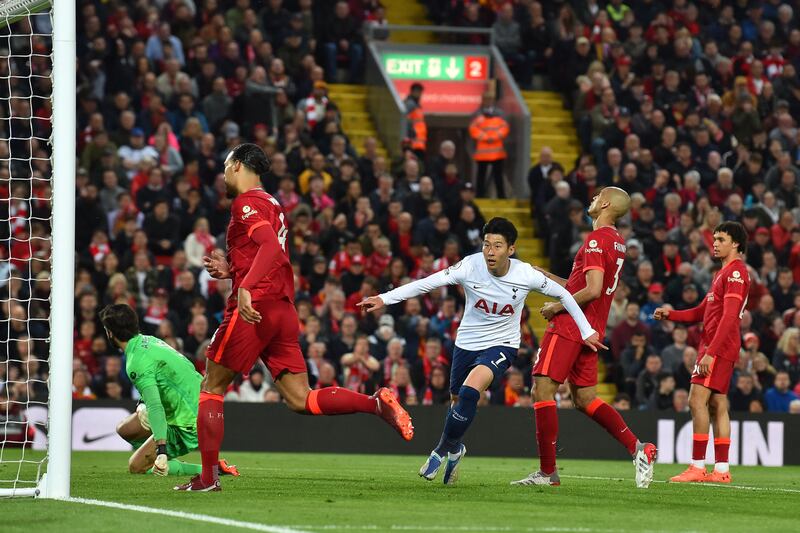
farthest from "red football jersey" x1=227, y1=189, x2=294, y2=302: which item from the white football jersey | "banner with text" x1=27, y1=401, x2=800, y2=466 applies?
"banner with text" x1=27, y1=401, x2=800, y2=466

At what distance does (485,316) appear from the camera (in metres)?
10.7

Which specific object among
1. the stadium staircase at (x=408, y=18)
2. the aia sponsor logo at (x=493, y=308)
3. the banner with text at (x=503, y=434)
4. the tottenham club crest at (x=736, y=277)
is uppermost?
the stadium staircase at (x=408, y=18)

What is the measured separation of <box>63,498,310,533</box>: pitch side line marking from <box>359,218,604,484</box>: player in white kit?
264 centimetres

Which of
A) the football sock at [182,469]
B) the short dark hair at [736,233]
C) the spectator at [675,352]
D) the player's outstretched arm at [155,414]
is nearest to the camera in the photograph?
the player's outstretched arm at [155,414]

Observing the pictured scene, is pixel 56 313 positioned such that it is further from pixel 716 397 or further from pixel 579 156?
pixel 579 156

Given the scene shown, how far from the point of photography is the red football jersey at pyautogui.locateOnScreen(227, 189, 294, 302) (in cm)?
934

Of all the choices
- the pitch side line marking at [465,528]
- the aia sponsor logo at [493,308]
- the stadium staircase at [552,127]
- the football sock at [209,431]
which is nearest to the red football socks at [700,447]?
the aia sponsor logo at [493,308]

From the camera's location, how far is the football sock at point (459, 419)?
10414 mm

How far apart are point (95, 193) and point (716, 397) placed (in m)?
9.58

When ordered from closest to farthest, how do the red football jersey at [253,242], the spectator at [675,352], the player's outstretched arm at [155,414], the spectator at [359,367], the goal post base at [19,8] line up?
the red football jersey at [253,242] < the goal post base at [19,8] < the player's outstretched arm at [155,414] < the spectator at [359,367] < the spectator at [675,352]

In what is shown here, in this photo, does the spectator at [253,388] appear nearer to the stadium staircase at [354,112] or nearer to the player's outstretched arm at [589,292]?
the stadium staircase at [354,112]

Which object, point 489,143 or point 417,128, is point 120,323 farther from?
point 489,143

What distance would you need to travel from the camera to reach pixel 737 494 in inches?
425

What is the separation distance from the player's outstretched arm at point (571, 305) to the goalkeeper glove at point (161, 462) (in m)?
2.96
